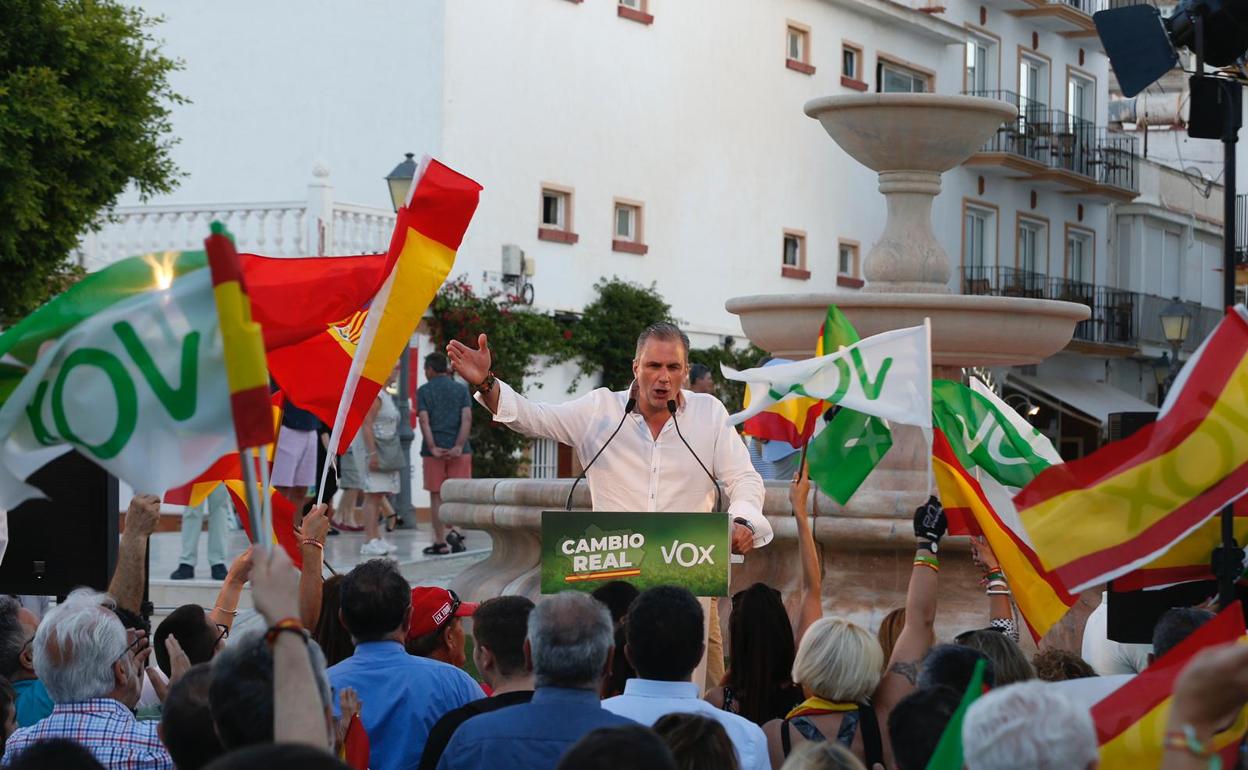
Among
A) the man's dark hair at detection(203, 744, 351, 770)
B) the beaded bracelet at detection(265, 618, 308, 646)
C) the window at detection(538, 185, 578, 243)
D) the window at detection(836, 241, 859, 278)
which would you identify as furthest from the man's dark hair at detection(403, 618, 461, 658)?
the window at detection(836, 241, 859, 278)

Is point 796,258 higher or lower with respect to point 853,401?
higher

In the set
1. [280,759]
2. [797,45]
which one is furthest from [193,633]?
[797,45]

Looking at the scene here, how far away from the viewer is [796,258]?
35.8m

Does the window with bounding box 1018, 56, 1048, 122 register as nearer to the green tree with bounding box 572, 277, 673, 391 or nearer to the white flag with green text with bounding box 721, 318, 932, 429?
the green tree with bounding box 572, 277, 673, 391

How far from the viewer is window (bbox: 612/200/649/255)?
102ft

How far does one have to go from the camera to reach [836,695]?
508 cm

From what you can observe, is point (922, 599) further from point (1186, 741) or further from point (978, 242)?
point (978, 242)

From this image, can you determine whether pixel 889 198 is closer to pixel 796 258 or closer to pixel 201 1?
pixel 201 1

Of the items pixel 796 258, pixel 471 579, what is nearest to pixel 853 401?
pixel 471 579

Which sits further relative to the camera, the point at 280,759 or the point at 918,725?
the point at 918,725

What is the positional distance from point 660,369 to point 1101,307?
37.7m

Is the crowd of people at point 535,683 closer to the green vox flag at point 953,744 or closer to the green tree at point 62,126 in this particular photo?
the green vox flag at point 953,744

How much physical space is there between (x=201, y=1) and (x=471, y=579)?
20097mm

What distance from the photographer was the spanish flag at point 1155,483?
441 centimetres
